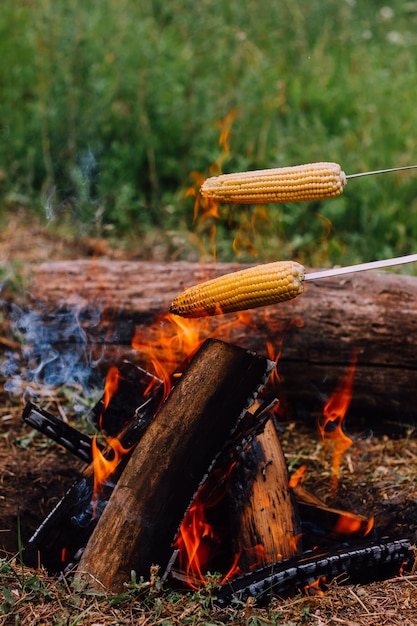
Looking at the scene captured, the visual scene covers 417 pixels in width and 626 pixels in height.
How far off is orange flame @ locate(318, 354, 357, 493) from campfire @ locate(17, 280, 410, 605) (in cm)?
61

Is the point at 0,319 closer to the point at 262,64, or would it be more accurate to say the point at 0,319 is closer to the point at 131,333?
the point at 131,333

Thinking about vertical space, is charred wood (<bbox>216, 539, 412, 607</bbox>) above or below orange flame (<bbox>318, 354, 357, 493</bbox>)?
above

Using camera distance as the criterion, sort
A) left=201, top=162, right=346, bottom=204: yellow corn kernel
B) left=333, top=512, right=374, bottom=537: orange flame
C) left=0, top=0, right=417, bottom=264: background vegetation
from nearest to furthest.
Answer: left=201, top=162, right=346, bottom=204: yellow corn kernel, left=333, top=512, right=374, bottom=537: orange flame, left=0, top=0, right=417, bottom=264: background vegetation

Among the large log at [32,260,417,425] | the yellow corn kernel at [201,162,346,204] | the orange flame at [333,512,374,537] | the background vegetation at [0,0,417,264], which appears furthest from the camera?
the background vegetation at [0,0,417,264]

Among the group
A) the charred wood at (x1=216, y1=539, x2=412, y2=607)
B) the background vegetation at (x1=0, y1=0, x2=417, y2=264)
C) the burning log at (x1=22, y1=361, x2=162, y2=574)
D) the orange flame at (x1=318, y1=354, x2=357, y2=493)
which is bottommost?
the orange flame at (x1=318, y1=354, x2=357, y2=493)

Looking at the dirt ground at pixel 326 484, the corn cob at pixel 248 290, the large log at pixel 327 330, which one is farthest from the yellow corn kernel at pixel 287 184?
the dirt ground at pixel 326 484

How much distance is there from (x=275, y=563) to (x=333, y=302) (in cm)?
143

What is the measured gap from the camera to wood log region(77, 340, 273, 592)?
2.29 meters

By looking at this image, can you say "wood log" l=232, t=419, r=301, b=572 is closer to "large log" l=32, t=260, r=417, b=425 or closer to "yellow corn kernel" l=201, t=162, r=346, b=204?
"large log" l=32, t=260, r=417, b=425

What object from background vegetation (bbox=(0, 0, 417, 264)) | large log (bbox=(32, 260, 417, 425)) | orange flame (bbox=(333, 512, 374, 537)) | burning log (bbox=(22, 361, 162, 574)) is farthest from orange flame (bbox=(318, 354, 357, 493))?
background vegetation (bbox=(0, 0, 417, 264))

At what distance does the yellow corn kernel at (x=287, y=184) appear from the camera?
2.43m

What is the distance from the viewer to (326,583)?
2348 mm

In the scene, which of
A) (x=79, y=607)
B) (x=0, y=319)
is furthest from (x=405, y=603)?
(x=0, y=319)

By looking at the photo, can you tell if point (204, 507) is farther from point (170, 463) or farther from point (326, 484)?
point (326, 484)
